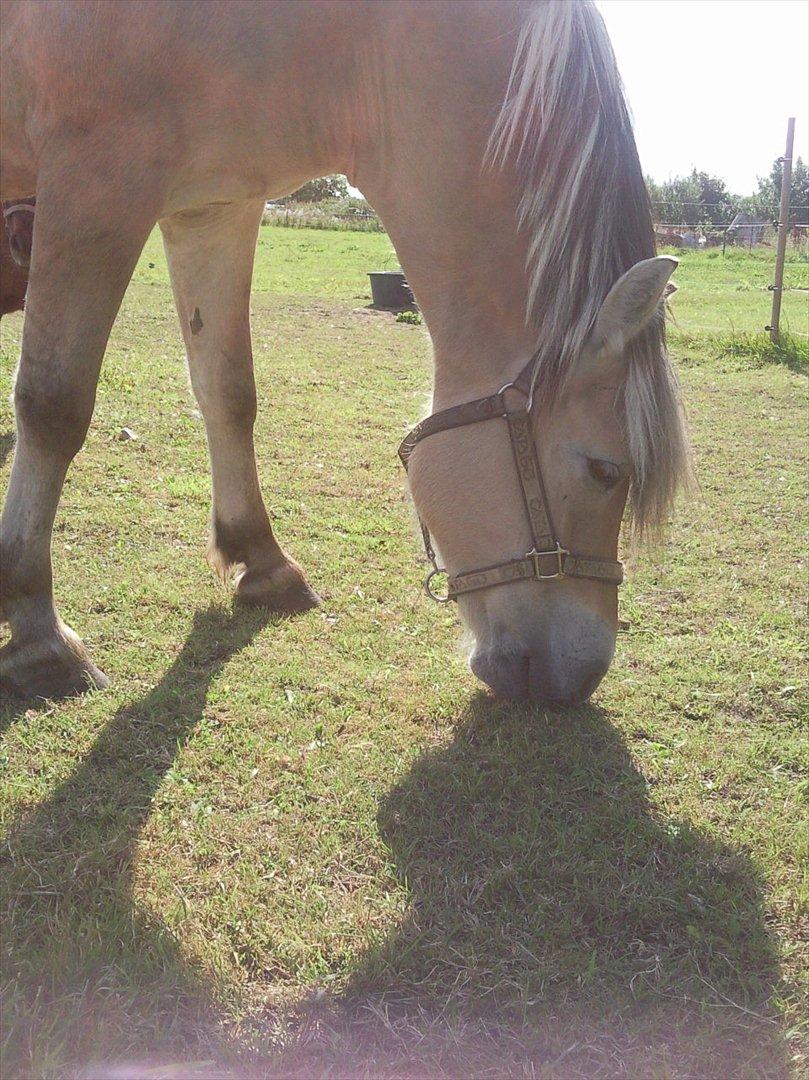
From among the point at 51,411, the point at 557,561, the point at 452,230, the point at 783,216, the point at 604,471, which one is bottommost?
the point at 557,561

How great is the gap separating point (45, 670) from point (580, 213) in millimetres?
2022

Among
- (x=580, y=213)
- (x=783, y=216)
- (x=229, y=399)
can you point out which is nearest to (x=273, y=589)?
(x=229, y=399)

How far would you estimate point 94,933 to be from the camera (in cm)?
182

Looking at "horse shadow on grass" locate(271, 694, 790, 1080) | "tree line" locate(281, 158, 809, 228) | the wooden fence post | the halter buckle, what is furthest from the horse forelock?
"tree line" locate(281, 158, 809, 228)

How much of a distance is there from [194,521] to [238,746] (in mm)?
1912

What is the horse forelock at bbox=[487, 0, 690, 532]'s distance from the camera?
2.22 m

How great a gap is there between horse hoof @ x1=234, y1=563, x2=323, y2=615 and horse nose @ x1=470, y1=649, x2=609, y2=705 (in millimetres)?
1199

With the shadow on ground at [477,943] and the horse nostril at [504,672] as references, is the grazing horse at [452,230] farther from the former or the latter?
the shadow on ground at [477,943]

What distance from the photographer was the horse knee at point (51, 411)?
2490mm

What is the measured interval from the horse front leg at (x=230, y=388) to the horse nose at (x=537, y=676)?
4.09ft

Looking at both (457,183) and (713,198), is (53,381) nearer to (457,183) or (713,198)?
(457,183)

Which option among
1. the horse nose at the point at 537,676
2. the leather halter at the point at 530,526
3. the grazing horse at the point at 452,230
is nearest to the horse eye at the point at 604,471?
the grazing horse at the point at 452,230

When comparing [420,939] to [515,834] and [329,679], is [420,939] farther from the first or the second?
[329,679]

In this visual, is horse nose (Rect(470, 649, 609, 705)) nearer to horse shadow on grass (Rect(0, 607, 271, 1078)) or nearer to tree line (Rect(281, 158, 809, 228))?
horse shadow on grass (Rect(0, 607, 271, 1078))
